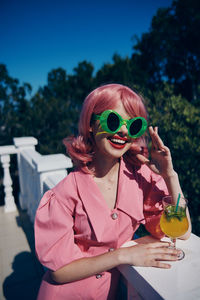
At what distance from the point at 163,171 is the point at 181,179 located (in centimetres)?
216

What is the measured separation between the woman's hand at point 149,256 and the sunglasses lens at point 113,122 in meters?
0.61

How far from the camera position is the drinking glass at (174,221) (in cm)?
111

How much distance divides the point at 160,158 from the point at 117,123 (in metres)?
0.38

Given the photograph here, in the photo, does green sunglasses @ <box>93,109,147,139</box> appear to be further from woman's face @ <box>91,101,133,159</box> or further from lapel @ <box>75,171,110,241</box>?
lapel @ <box>75,171,110,241</box>

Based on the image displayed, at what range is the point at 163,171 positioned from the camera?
1.37 meters

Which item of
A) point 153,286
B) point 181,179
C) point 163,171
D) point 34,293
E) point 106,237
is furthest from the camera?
point 181,179

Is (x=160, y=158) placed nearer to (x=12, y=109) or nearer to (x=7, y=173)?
(x=7, y=173)

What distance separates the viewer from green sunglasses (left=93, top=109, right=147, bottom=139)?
119 centimetres

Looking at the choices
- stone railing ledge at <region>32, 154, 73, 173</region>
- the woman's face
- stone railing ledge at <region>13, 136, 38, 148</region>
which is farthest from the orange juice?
stone railing ledge at <region>13, 136, 38, 148</region>

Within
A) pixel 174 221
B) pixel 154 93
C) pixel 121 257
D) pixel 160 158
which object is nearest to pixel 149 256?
pixel 121 257

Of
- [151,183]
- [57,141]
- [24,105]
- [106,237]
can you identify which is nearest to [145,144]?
[151,183]

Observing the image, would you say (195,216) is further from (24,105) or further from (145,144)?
(24,105)

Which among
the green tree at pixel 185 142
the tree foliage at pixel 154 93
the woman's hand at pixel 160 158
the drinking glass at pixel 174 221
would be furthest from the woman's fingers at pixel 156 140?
the green tree at pixel 185 142

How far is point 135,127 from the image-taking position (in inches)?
49.4
